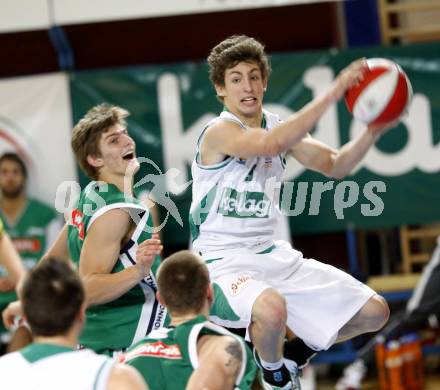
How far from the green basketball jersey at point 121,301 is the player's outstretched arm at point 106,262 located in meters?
0.06

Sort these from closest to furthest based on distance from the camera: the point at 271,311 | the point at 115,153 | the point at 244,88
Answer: the point at 271,311 < the point at 244,88 < the point at 115,153

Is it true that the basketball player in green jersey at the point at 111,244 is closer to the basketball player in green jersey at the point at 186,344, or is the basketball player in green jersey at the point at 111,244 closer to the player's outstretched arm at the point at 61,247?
the player's outstretched arm at the point at 61,247

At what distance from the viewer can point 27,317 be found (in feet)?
11.4

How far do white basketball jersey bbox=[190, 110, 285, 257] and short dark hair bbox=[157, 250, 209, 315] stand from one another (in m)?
1.07

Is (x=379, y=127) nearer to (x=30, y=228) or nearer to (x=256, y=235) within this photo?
(x=256, y=235)

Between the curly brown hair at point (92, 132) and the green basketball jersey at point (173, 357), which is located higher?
the curly brown hair at point (92, 132)

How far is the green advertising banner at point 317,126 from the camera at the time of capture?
28.7 feet

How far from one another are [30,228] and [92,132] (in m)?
3.43

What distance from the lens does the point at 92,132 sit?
549 cm

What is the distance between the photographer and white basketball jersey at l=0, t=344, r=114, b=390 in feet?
11.0

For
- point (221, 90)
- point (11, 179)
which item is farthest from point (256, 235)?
point (11, 179)

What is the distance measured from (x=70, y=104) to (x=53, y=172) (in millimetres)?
594

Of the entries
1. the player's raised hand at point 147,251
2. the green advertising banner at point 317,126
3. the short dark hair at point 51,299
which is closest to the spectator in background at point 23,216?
the green advertising banner at point 317,126

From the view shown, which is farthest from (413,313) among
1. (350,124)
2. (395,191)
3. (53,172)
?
(53,172)
